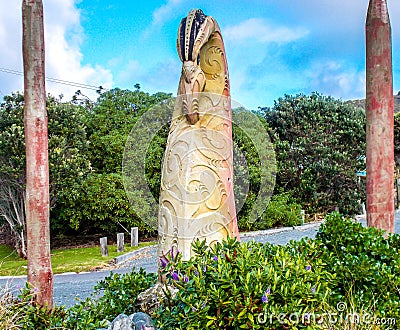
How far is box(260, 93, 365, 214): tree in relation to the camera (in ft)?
53.6

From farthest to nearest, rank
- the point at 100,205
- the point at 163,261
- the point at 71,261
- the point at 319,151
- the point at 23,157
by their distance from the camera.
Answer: the point at 319,151 < the point at 100,205 < the point at 71,261 < the point at 23,157 < the point at 163,261

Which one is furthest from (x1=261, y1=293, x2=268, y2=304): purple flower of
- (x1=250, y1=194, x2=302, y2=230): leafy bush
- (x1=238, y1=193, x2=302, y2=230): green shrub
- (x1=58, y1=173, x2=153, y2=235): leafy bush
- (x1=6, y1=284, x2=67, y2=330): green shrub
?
(x1=250, y1=194, x2=302, y2=230): leafy bush

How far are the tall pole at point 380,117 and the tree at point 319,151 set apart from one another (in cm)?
1210

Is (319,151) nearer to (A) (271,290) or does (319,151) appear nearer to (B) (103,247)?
(B) (103,247)

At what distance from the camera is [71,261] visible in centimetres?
1026

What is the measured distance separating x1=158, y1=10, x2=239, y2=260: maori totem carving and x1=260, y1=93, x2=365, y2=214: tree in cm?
1315

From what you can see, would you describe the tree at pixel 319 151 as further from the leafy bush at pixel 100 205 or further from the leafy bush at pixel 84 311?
the leafy bush at pixel 84 311

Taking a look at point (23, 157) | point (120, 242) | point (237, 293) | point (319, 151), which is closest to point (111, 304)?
point (237, 293)

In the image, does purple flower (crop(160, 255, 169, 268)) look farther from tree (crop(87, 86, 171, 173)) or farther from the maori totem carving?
tree (crop(87, 86, 171, 173))

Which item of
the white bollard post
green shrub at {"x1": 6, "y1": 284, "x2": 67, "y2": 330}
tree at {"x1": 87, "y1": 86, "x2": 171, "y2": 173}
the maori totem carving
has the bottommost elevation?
the white bollard post

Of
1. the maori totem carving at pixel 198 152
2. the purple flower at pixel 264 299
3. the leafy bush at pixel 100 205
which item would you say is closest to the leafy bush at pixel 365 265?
the maori totem carving at pixel 198 152

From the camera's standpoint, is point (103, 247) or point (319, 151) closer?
point (103, 247)

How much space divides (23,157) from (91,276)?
329 cm

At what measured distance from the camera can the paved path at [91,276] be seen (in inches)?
278
